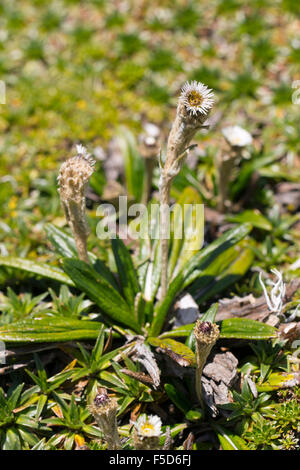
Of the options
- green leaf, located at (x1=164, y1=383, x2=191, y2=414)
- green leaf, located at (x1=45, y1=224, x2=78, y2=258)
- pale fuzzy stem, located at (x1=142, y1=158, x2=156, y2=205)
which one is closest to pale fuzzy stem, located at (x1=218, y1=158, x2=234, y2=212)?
pale fuzzy stem, located at (x1=142, y1=158, x2=156, y2=205)

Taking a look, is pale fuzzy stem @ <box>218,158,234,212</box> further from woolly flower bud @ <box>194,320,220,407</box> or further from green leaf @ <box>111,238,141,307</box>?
woolly flower bud @ <box>194,320,220,407</box>

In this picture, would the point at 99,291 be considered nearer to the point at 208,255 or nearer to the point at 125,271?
the point at 125,271

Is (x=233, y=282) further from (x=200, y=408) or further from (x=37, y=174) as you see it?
(x=37, y=174)

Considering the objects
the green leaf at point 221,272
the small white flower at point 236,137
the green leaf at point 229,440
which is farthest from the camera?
the small white flower at point 236,137

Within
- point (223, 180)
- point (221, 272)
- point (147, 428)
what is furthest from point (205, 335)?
point (223, 180)

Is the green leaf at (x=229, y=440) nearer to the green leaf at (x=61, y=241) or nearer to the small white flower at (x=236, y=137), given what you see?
the green leaf at (x=61, y=241)

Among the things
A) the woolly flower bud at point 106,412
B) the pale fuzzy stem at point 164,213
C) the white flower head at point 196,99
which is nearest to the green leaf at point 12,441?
the woolly flower bud at point 106,412
